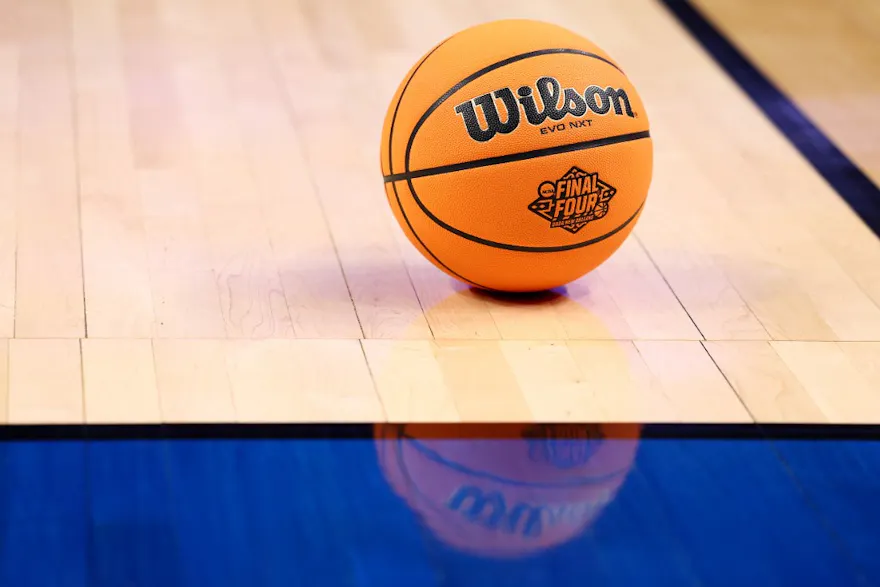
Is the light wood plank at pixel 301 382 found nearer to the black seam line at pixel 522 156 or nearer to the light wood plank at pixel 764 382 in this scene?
the black seam line at pixel 522 156

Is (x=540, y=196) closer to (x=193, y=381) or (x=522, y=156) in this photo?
(x=522, y=156)

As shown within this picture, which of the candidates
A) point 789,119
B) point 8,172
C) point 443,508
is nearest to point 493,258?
point 443,508

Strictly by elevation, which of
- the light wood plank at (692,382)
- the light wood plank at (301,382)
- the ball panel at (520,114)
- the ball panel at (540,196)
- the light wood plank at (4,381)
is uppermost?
the ball panel at (520,114)

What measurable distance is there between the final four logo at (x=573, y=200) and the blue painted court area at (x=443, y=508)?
1.56 ft

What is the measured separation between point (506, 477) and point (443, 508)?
0.50 ft

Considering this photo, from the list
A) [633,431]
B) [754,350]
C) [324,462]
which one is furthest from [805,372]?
[324,462]

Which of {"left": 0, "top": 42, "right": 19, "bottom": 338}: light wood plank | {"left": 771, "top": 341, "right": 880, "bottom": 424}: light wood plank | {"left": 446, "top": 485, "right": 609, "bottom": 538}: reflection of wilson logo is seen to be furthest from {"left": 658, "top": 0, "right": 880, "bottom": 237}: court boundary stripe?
{"left": 0, "top": 42, "right": 19, "bottom": 338}: light wood plank

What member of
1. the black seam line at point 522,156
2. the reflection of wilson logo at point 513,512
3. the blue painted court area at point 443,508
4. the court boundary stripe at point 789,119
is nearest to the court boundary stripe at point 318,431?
the blue painted court area at point 443,508

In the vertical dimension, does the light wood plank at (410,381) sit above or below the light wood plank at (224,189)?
above

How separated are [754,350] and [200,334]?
1.23 meters

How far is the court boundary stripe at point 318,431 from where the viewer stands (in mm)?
2344

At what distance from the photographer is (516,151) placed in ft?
8.59

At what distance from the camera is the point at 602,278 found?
3.08m

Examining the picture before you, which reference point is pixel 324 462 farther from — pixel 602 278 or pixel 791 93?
pixel 791 93
